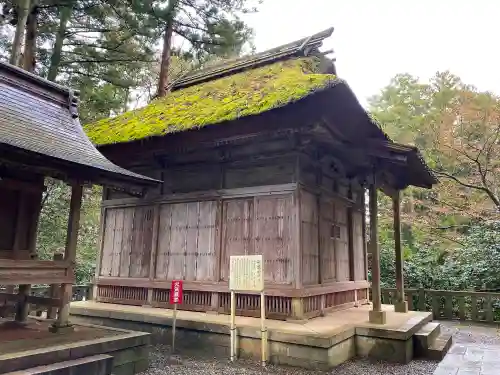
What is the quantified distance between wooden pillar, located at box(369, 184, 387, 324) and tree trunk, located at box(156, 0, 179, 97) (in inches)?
301

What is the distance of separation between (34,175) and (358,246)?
7.26 m

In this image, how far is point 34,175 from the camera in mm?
5965

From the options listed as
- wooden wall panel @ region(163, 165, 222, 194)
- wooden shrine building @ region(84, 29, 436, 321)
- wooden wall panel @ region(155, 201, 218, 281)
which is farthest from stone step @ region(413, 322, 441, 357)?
wooden wall panel @ region(163, 165, 222, 194)

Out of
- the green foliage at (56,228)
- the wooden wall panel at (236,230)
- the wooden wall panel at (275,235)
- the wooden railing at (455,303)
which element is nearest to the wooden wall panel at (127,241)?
the wooden wall panel at (236,230)

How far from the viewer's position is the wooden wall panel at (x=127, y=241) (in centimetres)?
802

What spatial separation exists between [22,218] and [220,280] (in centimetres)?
343

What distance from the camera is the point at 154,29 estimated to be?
1212 centimetres

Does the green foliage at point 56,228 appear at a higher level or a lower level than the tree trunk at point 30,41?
lower

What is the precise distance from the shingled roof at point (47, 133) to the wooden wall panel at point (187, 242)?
1.72m

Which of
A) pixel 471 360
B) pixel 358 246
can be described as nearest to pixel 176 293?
pixel 471 360

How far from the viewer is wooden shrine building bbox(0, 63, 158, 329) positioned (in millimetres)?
4738

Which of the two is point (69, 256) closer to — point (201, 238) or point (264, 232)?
point (201, 238)

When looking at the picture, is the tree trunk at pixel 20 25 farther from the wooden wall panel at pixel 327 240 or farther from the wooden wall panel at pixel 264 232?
the wooden wall panel at pixel 327 240

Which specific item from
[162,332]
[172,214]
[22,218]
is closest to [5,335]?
[22,218]
